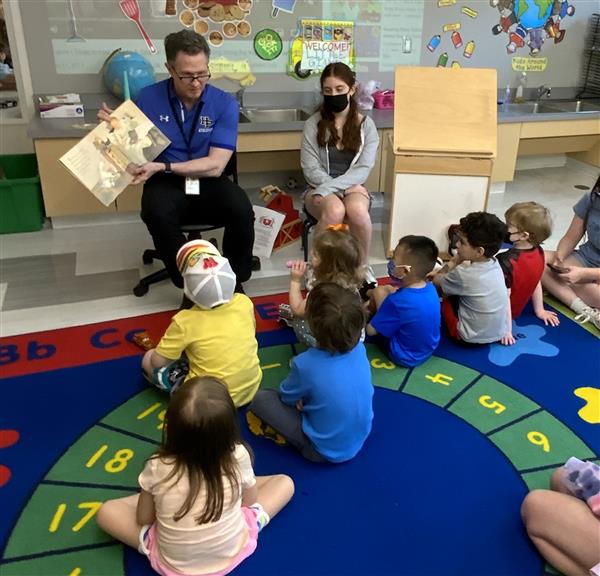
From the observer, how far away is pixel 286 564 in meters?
1.67

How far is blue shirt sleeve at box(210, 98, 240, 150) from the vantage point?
2.90m

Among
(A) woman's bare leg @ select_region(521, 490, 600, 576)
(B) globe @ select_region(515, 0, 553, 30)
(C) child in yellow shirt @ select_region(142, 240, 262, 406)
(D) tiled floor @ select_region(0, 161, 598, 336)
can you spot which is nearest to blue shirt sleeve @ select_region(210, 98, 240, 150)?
(D) tiled floor @ select_region(0, 161, 598, 336)

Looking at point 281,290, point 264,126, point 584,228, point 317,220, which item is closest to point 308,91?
point 264,126

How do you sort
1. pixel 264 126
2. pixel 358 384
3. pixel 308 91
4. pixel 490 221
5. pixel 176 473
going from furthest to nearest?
pixel 308 91
pixel 264 126
pixel 490 221
pixel 358 384
pixel 176 473

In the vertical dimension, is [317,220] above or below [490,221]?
below

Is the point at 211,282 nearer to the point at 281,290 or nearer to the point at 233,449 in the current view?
the point at 233,449

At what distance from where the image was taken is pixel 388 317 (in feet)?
8.24

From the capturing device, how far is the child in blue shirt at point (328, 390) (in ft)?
6.02

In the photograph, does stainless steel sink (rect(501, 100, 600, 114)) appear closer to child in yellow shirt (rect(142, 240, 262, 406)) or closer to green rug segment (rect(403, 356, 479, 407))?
green rug segment (rect(403, 356, 479, 407))

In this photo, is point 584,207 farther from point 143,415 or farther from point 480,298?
point 143,415

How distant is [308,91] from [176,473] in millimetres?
3497

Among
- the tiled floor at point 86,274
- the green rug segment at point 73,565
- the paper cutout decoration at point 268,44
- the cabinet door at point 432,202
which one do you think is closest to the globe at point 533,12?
the tiled floor at point 86,274

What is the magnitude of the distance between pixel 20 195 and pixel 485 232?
2.73m

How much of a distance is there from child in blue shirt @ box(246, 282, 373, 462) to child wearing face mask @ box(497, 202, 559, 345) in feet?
3.52
